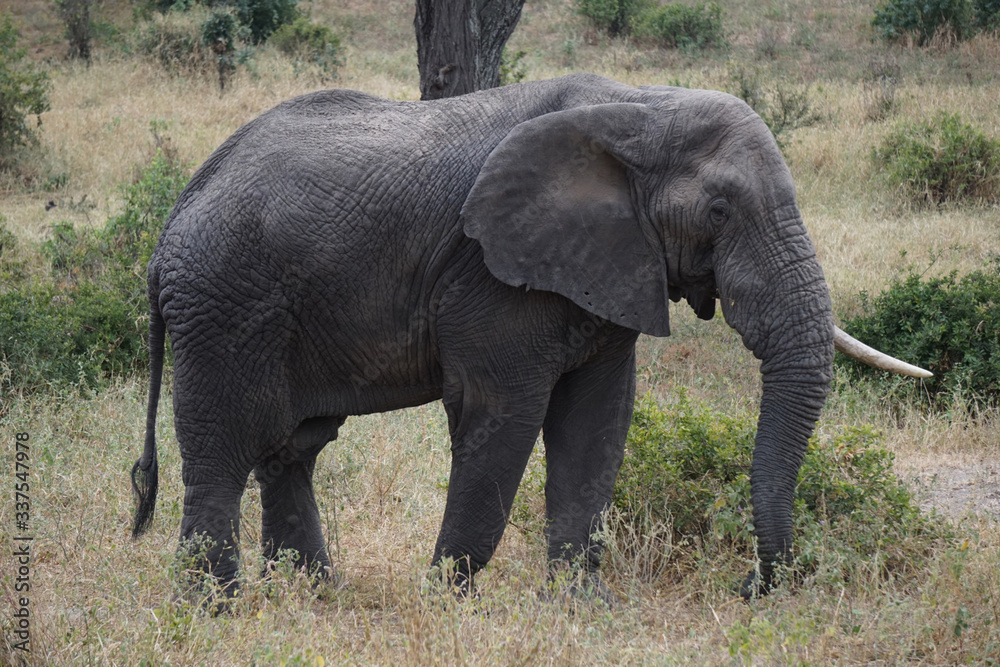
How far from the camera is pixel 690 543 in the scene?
211 inches

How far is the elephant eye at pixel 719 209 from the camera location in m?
4.04

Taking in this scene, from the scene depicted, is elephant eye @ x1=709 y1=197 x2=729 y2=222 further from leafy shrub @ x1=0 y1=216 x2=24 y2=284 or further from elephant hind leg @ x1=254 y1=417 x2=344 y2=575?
leafy shrub @ x1=0 y1=216 x2=24 y2=284

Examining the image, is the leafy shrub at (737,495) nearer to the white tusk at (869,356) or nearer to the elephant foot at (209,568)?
the white tusk at (869,356)

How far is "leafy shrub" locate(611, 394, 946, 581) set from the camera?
496cm

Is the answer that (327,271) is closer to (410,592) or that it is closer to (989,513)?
(410,592)

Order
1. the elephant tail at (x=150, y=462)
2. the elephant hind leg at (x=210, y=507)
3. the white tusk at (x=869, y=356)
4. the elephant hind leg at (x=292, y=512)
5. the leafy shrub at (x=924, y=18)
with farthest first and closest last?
the leafy shrub at (x=924, y=18), the elephant hind leg at (x=292, y=512), the elephant tail at (x=150, y=462), the elephant hind leg at (x=210, y=507), the white tusk at (x=869, y=356)

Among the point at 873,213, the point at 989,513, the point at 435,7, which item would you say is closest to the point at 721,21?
the point at 873,213

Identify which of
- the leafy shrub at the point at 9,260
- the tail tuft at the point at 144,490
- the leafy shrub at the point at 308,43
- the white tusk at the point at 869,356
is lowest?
the leafy shrub at the point at 9,260

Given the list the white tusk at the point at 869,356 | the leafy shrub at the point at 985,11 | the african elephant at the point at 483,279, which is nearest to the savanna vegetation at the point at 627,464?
the african elephant at the point at 483,279

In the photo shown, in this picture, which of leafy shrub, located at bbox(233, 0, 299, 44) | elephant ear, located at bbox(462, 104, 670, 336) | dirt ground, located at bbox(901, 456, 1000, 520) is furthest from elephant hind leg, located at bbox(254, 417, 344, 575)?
leafy shrub, located at bbox(233, 0, 299, 44)

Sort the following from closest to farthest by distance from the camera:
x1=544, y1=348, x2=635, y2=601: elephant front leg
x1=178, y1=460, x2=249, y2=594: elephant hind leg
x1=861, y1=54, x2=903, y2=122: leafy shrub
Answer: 1. x1=178, y1=460, x2=249, y2=594: elephant hind leg
2. x1=544, y1=348, x2=635, y2=601: elephant front leg
3. x1=861, y1=54, x2=903, y2=122: leafy shrub

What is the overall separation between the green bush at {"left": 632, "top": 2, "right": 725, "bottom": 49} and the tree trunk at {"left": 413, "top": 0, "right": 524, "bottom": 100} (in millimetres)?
16138

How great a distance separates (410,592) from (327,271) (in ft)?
4.39

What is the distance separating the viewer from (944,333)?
767 cm
